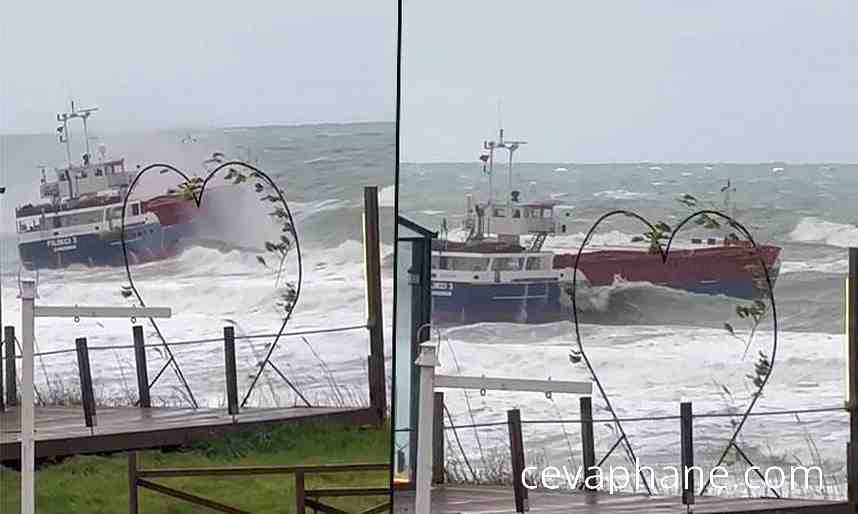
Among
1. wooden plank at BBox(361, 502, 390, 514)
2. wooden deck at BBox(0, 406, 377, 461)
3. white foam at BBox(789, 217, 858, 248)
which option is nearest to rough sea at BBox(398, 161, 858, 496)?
white foam at BBox(789, 217, 858, 248)

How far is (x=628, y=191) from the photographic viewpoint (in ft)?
8.78

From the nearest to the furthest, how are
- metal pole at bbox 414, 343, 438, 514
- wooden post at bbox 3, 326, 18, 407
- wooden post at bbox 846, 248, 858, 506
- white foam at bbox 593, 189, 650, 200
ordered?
metal pole at bbox 414, 343, 438, 514 < wooden post at bbox 846, 248, 858, 506 < white foam at bbox 593, 189, 650, 200 < wooden post at bbox 3, 326, 18, 407

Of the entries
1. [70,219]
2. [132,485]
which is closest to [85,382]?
[132,485]

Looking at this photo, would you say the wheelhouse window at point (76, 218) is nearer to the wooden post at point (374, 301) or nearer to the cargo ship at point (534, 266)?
the wooden post at point (374, 301)

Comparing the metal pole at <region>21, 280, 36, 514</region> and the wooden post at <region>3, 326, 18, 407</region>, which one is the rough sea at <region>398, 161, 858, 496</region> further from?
the wooden post at <region>3, 326, 18, 407</region>

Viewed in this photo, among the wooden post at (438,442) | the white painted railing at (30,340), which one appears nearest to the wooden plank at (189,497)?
the white painted railing at (30,340)

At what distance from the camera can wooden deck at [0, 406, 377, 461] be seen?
2990 mm

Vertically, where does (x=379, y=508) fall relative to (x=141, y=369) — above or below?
below

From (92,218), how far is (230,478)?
2.25ft

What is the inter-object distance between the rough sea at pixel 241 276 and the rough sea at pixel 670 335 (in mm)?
198

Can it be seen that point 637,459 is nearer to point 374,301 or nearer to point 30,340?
point 374,301

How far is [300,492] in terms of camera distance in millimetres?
2984

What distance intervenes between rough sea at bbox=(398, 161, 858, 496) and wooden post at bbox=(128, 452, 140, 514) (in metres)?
0.79

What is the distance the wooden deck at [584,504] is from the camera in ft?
8.54
